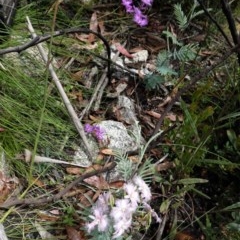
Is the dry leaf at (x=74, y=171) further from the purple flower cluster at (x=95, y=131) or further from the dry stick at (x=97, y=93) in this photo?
the dry stick at (x=97, y=93)

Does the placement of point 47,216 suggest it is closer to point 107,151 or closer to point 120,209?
point 107,151

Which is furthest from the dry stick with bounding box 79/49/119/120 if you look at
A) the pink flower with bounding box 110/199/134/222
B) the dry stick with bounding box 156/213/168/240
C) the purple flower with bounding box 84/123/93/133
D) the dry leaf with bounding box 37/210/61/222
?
the pink flower with bounding box 110/199/134/222

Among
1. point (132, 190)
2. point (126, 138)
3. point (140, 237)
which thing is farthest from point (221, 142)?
point (132, 190)

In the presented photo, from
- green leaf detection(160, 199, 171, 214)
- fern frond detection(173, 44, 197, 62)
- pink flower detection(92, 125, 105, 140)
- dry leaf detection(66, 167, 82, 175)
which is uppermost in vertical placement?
fern frond detection(173, 44, 197, 62)

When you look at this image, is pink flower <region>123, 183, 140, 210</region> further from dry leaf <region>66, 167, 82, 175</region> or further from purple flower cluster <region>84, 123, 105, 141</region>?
purple flower cluster <region>84, 123, 105, 141</region>

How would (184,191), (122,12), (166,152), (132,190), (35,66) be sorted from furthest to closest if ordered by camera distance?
(122,12) < (35,66) < (166,152) < (184,191) < (132,190)

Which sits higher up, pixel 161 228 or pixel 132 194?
pixel 132 194

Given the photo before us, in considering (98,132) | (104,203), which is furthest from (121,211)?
(98,132)

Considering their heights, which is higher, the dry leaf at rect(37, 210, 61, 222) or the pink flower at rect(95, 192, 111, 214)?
the pink flower at rect(95, 192, 111, 214)

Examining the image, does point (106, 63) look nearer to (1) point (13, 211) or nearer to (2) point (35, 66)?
(2) point (35, 66)
